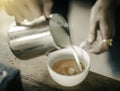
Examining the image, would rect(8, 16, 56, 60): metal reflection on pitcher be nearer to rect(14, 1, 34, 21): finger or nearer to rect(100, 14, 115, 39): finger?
rect(14, 1, 34, 21): finger

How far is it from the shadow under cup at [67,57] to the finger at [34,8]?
0.15m

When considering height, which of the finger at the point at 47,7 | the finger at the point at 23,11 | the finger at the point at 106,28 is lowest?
the finger at the point at 106,28

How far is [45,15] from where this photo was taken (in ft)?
2.91

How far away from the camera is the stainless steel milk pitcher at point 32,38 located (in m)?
0.85

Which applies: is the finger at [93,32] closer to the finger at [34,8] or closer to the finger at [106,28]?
the finger at [106,28]

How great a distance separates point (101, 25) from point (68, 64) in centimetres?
20

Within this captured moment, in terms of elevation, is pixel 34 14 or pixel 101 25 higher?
pixel 34 14

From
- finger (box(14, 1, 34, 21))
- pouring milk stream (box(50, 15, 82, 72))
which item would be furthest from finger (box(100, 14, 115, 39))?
finger (box(14, 1, 34, 21))

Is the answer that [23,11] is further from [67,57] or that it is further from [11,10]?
[67,57]

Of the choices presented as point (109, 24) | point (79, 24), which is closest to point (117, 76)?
point (109, 24)

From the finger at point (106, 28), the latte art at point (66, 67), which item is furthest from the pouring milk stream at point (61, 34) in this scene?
the finger at point (106, 28)

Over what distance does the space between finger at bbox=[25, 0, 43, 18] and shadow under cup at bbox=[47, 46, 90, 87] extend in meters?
0.15

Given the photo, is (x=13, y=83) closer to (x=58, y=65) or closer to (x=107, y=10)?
(x=58, y=65)

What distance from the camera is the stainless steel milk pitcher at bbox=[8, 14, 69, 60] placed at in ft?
2.80
